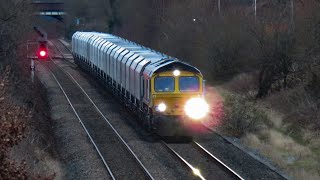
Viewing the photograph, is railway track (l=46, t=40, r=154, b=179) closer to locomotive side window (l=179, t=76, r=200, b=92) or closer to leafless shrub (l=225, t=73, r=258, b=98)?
locomotive side window (l=179, t=76, r=200, b=92)

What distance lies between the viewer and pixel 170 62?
19625 millimetres

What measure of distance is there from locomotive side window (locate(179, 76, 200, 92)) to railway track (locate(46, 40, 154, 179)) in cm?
263

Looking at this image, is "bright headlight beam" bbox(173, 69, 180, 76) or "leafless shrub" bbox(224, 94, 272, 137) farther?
"leafless shrub" bbox(224, 94, 272, 137)

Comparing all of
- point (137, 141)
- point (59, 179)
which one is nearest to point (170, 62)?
point (137, 141)

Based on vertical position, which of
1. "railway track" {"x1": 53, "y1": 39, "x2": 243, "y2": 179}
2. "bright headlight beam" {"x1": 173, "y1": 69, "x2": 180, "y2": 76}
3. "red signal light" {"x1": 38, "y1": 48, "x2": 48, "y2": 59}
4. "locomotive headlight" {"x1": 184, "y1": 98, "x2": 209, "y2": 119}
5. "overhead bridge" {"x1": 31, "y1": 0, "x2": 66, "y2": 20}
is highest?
"overhead bridge" {"x1": 31, "y1": 0, "x2": 66, "y2": 20}

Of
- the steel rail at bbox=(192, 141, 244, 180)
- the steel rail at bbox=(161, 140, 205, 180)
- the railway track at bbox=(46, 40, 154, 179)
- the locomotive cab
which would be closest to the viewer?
the steel rail at bbox=(161, 140, 205, 180)

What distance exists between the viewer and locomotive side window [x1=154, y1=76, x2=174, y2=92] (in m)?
19.4

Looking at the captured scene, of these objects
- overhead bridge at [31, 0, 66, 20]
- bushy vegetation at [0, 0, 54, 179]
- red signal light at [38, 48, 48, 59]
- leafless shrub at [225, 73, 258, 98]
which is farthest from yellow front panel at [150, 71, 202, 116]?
overhead bridge at [31, 0, 66, 20]

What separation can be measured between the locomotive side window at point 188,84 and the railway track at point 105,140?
2.63 meters

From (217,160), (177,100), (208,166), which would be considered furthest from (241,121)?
(208,166)

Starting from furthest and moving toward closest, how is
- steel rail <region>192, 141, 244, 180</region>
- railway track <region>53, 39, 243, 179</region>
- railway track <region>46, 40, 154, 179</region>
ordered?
railway track <region>46, 40, 154, 179</region>, railway track <region>53, 39, 243, 179</region>, steel rail <region>192, 141, 244, 180</region>

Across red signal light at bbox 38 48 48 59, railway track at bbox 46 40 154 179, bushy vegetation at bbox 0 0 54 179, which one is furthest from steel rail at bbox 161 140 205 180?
red signal light at bbox 38 48 48 59

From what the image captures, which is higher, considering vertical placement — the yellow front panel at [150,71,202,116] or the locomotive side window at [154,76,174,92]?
the locomotive side window at [154,76,174,92]

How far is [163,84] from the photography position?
1945 cm
